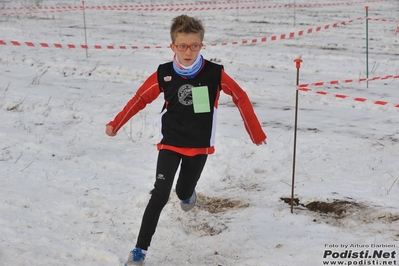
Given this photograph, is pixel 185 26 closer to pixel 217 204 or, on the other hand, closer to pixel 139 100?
pixel 139 100

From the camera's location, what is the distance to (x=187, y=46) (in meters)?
4.18

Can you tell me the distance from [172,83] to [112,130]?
60 cm

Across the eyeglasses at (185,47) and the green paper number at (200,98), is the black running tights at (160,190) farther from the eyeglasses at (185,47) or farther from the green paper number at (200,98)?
the eyeglasses at (185,47)

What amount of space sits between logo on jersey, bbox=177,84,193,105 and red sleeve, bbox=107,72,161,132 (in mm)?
213

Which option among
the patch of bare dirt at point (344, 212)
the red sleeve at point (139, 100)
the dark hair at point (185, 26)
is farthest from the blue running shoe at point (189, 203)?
the dark hair at point (185, 26)

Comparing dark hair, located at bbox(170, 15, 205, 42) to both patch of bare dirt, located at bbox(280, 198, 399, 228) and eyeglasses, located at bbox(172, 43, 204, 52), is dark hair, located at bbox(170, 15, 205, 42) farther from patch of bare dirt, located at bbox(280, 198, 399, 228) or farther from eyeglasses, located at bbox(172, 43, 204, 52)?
patch of bare dirt, located at bbox(280, 198, 399, 228)

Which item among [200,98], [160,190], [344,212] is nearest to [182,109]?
[200,98]

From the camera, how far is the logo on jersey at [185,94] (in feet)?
14.1

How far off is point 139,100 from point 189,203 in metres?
1.25

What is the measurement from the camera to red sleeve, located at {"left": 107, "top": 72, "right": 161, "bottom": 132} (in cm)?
441

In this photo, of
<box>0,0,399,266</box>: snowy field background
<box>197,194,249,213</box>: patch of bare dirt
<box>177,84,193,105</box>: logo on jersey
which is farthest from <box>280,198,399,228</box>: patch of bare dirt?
<box>177,84,193,105</box>: logo on jersey

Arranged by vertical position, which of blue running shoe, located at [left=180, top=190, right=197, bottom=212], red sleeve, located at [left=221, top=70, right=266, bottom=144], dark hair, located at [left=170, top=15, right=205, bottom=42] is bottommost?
blue running shoe, located at [left=180, top=190, right=197, bottom=212]

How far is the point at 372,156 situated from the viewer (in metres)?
6.87

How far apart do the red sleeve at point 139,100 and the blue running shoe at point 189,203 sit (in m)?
Answer: 1.14
